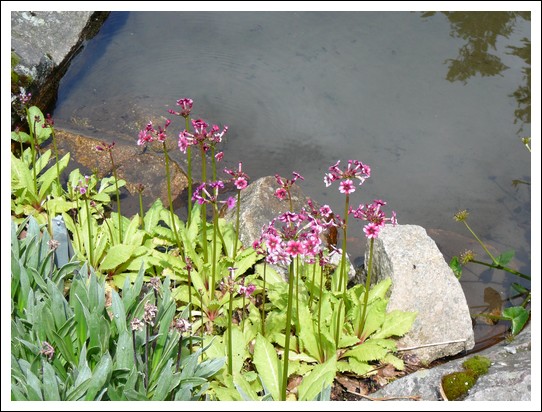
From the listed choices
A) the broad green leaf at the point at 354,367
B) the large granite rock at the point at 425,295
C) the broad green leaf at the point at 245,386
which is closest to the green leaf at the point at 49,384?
the broad green leaf at the point at 245,386

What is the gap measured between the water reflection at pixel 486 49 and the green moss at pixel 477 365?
436 cm

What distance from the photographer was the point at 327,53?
32.8ft

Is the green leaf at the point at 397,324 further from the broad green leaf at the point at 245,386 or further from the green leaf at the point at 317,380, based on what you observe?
the broad green leaf at the point at 245,386

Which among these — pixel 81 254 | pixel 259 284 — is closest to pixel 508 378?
pixel 259 284

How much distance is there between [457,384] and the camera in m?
5.26

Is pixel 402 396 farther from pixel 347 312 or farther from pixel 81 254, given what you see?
pixel 81 254

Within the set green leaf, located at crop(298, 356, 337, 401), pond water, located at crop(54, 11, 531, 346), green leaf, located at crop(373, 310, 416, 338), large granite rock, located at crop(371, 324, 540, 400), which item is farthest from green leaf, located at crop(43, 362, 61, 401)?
pond water, located at crop(54, 11, 531, 346)

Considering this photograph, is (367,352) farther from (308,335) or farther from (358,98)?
(358,98)

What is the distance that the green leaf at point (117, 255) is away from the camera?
6320mm

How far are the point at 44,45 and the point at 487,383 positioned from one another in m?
7.52

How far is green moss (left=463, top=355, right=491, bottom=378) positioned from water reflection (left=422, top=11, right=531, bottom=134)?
14.3ft

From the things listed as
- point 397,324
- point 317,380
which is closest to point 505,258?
point 397,324

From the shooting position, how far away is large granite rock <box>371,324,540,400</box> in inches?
202

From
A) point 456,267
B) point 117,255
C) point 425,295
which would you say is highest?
point 117,255
